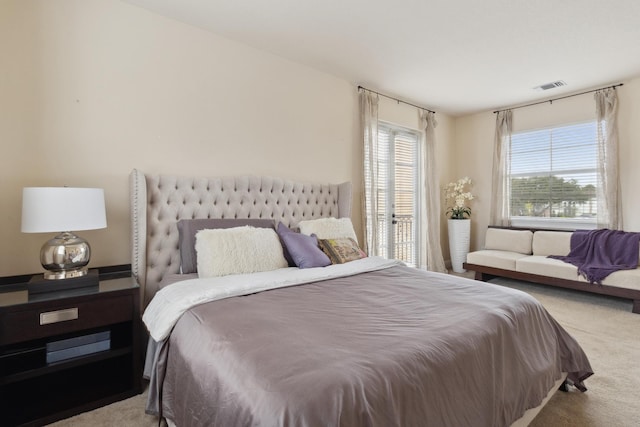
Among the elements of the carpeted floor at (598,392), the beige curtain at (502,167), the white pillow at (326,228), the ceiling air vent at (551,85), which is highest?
the ceiling air vent at (551,85)

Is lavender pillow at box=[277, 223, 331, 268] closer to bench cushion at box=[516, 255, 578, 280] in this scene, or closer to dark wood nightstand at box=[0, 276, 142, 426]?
dark wood nightstand at box=[0, 276, 142, 426]

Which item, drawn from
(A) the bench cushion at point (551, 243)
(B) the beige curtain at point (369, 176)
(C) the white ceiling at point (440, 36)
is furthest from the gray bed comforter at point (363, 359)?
(A) the bench cushion at point (551, 243)

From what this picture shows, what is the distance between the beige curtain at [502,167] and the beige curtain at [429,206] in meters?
→ 1.08

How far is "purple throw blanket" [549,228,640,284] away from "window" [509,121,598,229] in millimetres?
489

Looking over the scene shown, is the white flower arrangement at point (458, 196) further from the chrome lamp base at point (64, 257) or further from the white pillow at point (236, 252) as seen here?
the chrome lamp base at point (64, 257)

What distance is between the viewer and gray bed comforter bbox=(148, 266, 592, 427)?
949mm

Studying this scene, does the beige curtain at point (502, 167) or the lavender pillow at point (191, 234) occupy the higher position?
the beige curtain at point (502, 167)

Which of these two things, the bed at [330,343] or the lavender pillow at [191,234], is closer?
the bed at [330,343]

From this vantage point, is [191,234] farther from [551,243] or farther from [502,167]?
[502,167]

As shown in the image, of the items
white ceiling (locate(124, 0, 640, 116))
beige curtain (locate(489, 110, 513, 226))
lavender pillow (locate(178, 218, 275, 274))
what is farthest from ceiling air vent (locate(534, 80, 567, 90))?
lavender pillow (locate(178, 218, 275, 274))

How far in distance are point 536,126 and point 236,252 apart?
16.4 ft

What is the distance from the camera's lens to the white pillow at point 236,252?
2.26 metres

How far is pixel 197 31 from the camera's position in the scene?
2.85m

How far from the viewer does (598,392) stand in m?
2.01
